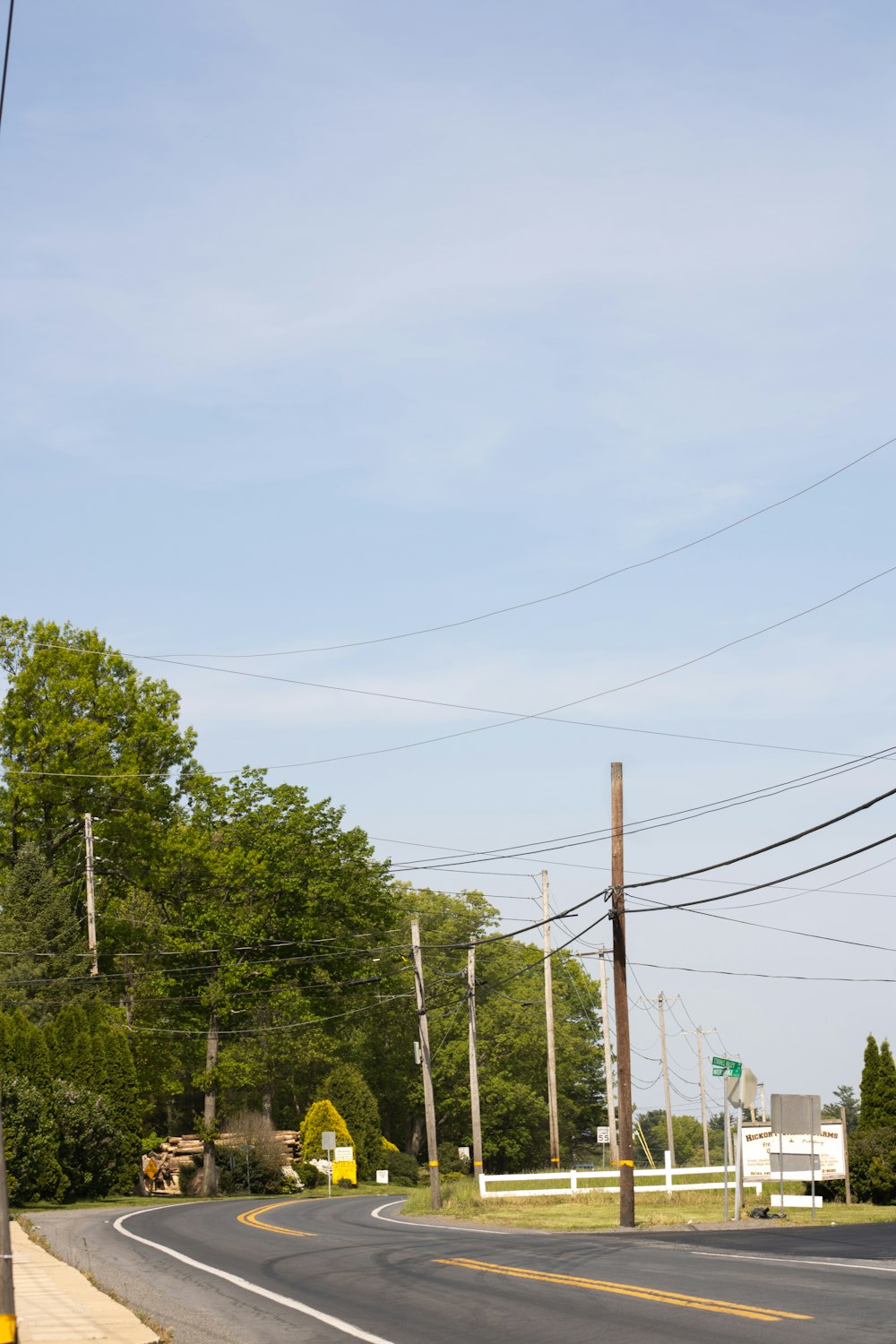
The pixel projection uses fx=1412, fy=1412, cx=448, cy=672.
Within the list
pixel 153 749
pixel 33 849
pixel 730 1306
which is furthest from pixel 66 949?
pixel 730 1306

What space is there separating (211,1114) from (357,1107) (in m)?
16.4

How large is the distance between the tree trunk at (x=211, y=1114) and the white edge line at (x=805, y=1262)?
131ft

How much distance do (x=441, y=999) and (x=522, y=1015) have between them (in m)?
5.48

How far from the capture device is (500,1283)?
1739 centimetres

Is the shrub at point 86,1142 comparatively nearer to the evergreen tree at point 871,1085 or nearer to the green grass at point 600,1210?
the green grass at point 600,1210

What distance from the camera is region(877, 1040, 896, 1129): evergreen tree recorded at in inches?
1538

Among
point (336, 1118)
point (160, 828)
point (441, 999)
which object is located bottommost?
point (336, 1118)

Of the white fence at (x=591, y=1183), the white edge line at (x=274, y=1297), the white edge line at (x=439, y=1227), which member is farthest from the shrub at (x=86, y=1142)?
the white edge line at (x=274, y=1297)

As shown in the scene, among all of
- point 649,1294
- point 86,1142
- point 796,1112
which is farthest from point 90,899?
point 649,1294

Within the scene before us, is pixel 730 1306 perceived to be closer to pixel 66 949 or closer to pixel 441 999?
pixel 66 949

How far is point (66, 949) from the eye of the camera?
57281 mm

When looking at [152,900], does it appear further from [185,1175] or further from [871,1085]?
[871,1085]

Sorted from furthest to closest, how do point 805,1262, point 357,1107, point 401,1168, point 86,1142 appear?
point 401,1168 → point 357,1107 → point 86,1142 → point 805,1262

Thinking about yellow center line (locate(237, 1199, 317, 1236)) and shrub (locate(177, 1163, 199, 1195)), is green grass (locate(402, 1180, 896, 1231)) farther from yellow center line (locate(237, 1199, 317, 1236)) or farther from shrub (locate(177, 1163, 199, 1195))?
shrub (locate(177, 1163, 199, 1195))
